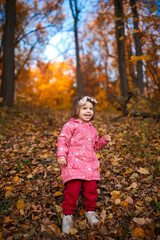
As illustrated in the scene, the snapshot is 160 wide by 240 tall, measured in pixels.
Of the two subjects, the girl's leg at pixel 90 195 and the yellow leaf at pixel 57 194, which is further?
the yellow leaf at pixel 57 194

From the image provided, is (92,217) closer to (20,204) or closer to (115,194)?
(115,194)

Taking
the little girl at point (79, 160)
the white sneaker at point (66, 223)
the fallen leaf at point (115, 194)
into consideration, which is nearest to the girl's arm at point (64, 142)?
the little girl at point (79, 160)

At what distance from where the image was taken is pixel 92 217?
2.15 metres

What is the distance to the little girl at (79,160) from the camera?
214 cm

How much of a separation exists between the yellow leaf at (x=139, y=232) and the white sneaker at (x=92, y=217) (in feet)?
1.46

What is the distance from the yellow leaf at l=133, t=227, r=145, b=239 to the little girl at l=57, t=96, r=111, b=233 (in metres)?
0.45

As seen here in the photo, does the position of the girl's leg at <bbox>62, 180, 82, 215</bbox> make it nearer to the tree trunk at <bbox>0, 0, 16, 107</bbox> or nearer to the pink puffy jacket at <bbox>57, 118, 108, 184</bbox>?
the pink puffy jacket at <bbox>57, 118, 108, 184</bbox>

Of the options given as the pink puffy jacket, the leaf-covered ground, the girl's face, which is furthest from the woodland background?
the girl's face

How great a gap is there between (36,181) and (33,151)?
3.23 feet

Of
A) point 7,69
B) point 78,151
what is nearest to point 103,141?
point 78,151

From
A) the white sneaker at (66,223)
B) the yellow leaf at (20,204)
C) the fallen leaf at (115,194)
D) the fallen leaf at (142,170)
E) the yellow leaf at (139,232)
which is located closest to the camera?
the yellow leaf at (139,232)

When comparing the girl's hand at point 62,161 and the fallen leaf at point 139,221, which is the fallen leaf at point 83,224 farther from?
the girl's hand at point 62,161

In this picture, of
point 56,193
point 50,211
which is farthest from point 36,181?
point 50,211

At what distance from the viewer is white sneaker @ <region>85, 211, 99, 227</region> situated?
6.97 feet
